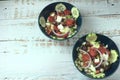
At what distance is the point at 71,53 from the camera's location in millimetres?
893

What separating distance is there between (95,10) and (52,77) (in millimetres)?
308

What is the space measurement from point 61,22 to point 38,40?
0.35 ft

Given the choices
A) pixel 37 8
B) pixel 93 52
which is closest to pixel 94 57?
pixel 93 52

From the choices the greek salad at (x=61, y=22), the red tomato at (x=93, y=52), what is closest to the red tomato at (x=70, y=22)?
the greek salad at (x=61, y=22)

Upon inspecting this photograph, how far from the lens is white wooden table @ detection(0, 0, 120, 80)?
857 mm

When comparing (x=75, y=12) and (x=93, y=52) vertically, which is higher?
(x=75, y=12)

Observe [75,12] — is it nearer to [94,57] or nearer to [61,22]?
[61,22]

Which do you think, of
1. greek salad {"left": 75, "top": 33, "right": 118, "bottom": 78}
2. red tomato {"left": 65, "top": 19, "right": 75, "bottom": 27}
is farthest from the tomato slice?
red tomato {"left": 65, "top": 19, "right": 75, "bottom": 27}

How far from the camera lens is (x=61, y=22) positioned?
939mm

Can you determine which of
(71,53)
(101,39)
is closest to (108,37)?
(101,39)

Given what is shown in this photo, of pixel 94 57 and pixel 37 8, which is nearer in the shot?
pixel 94 57

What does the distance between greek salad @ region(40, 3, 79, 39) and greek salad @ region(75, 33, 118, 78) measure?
0.22 ft

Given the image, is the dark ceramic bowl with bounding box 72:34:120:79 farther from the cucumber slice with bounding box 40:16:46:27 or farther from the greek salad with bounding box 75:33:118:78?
the cucumber slice with bounding box 40:16:46:27

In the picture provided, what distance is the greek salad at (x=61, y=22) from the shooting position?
91 centimetres
